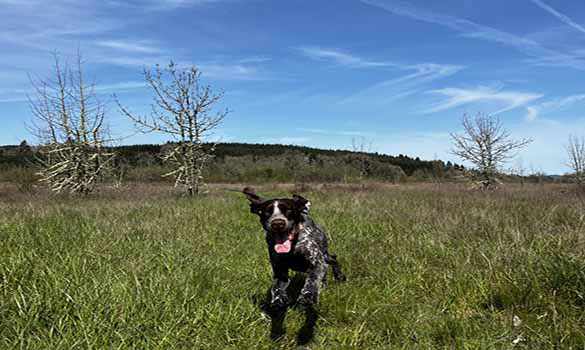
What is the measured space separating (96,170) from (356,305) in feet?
61.1

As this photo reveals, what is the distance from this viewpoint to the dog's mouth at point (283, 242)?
3.40m

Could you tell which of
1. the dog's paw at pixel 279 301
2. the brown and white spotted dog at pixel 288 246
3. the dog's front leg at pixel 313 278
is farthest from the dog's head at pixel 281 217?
the dog's paw at pixel 279 301

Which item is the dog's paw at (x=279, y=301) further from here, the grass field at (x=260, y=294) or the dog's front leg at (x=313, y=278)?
the grass field at (x=260, y=294)

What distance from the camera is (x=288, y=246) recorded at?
3.45 metres

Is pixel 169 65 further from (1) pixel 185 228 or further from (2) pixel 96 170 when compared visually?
(1) pixel 185 228

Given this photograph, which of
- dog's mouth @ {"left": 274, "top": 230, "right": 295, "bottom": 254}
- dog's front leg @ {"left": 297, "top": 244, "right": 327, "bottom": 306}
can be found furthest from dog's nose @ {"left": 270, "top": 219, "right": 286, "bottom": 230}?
dog's front leg @ {"left": 297, "top": 244, "right": 327, "bottom": 306}

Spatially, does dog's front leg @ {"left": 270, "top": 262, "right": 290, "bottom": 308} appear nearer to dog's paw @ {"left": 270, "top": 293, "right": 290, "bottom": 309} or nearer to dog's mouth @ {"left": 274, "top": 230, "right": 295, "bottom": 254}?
dog's paw @ {"left": 270, "top": 293, "right": 290, "bottom": 309}

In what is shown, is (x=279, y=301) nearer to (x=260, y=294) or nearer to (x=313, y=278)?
(x=313, y=278)

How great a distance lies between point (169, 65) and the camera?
18.1 m

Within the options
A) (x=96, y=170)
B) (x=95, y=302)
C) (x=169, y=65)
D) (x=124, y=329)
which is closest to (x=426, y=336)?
(x=124, y=329)

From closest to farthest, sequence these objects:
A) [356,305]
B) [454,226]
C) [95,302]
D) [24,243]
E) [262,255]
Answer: [95,302]
[356,305]
[24,243]
[262,255]
[454,226]

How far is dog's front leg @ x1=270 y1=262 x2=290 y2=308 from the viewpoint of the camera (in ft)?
10.5

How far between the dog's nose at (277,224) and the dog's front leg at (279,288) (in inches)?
21.5

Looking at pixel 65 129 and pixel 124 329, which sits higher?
pixel 65 129
